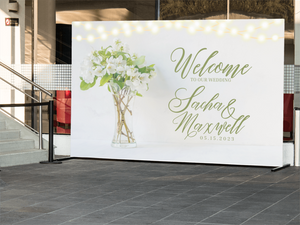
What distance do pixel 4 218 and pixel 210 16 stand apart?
426 cm

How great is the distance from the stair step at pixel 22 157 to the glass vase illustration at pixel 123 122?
1131 mm

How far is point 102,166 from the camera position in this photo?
233 inches

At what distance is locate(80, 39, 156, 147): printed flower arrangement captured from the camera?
5680 millimetres

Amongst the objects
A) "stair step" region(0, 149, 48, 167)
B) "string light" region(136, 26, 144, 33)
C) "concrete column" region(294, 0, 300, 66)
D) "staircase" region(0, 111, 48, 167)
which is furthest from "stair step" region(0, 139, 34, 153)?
"concrete column" region(294, 0, 300, 66)

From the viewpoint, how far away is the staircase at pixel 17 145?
6000 mm

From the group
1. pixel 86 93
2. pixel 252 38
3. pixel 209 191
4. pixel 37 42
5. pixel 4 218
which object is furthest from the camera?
pixel 37 42

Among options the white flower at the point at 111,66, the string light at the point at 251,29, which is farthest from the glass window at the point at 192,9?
the white flower at the point at 111,66

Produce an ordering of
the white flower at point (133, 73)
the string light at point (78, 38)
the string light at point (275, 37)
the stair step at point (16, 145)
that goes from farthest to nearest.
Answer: the stair step at point (16, 145) → the string light at point (78, 38) → the white flower at point (133, 73) → the string light at point (275, 37)

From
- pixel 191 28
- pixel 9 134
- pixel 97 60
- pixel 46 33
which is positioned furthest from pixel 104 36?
pixel 9 134

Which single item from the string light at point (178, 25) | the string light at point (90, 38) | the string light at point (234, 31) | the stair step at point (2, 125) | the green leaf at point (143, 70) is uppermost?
the string light at point (178, 25)

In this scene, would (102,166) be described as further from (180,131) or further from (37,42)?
(37,42)

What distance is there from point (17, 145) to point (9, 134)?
1.06 feet

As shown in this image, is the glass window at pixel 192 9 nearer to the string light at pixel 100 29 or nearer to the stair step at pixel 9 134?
the string light at pixel 100 29

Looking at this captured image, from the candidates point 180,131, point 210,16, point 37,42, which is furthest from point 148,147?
point 37,42
